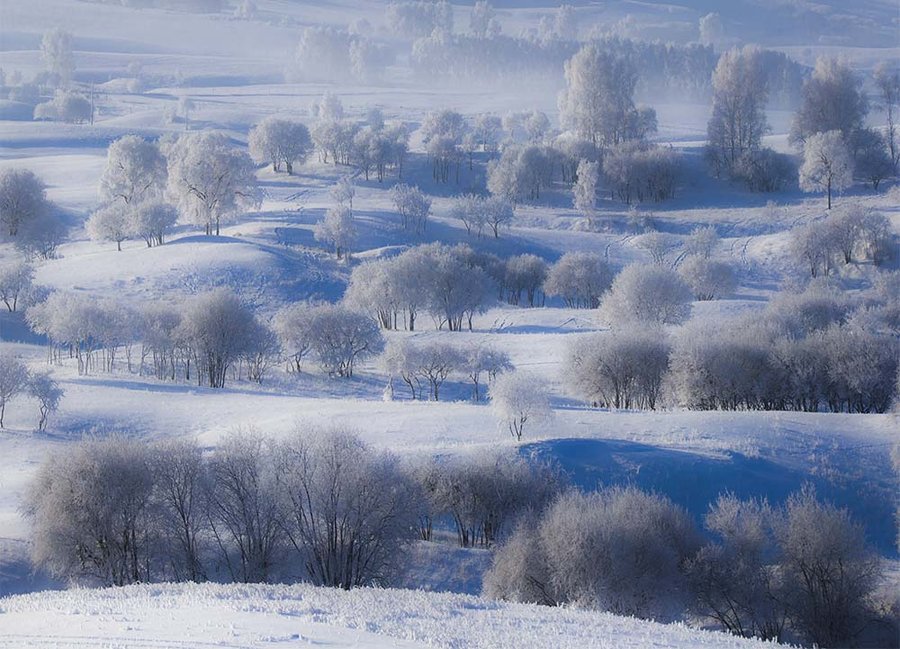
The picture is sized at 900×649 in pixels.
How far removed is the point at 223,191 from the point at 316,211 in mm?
9794

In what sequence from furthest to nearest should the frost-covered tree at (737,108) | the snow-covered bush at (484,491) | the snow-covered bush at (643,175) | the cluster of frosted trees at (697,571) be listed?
the frost-covered tree at (737,108)
the snow-covered bush at (643,175)
the snow-covered bush at (484,491)
the cluster of frosted trees at (697,571)

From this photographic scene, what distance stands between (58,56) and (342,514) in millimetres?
153982

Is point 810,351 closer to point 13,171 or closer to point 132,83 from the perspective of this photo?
point 13,171

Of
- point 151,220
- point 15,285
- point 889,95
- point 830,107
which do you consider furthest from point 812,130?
point 15,285

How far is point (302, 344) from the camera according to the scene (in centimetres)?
6281

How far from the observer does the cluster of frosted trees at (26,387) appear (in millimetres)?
48000

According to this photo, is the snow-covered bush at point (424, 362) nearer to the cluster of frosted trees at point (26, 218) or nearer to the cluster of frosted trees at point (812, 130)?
the cluster of frosted trees at point (26, 218)

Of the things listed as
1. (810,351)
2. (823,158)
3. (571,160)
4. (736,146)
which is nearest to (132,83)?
(571,160)

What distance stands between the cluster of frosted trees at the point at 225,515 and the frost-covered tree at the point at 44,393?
1290 centimetres

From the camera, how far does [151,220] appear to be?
8375 centimetres

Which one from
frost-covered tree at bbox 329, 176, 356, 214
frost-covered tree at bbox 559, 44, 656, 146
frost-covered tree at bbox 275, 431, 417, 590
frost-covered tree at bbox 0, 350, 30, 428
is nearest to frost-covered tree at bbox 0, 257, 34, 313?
frost-covered tree at bbox 0, 350, 30, 428

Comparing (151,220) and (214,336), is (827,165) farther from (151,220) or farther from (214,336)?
(214,336)

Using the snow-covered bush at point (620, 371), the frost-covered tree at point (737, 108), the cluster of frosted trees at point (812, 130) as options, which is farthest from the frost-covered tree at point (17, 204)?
the frost-covered tree at point (737, 108)

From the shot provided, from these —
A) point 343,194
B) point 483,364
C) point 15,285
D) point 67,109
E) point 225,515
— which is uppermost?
point 67,109
